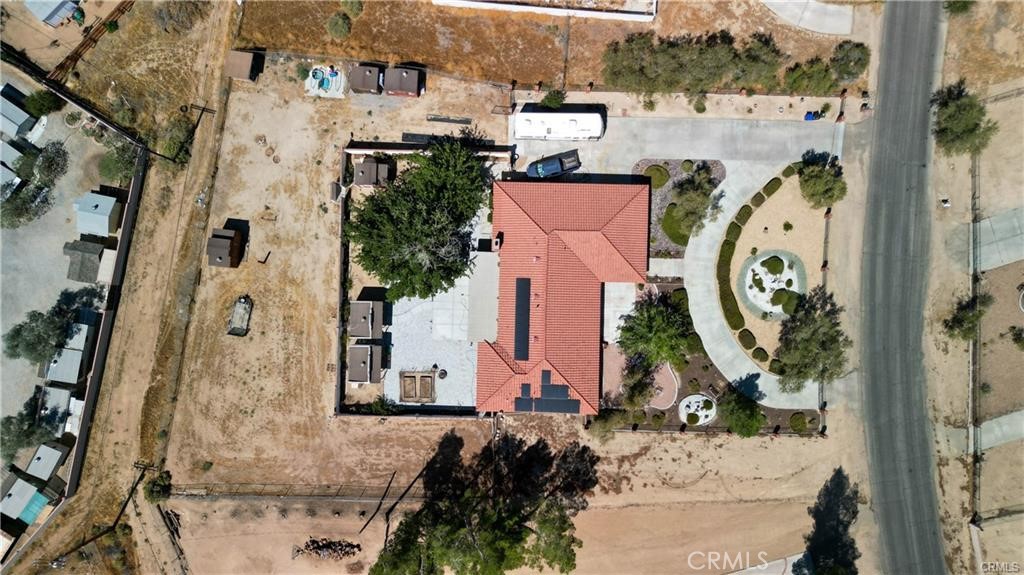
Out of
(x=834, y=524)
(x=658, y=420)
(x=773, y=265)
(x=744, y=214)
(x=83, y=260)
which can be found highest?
(x=744, y=214)

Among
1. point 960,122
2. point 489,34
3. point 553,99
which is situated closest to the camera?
point 960,122

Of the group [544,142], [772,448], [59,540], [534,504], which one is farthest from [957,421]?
[59,540]

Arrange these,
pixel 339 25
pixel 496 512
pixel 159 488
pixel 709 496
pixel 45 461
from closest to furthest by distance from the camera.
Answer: pixel 496 512 → pixel 45 461 → pixel 159 488 → pixel 339 25 → pixel 709 496

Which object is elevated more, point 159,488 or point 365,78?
point 365,78

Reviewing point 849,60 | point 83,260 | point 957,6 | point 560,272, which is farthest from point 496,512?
point 957,6

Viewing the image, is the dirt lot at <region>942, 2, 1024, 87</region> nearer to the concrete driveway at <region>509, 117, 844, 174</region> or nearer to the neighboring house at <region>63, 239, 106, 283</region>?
the concrete driveway at <region>509, 117, 844, 174</region>

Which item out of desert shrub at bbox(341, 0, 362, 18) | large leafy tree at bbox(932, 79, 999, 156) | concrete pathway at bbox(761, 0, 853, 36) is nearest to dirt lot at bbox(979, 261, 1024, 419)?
large leafy tree at bbox(932, 79, 999, 156)

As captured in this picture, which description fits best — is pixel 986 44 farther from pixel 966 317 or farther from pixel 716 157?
pixel 716 157

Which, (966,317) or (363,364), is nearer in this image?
(363,364)

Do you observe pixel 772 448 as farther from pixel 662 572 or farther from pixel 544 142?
pixel 544 142
